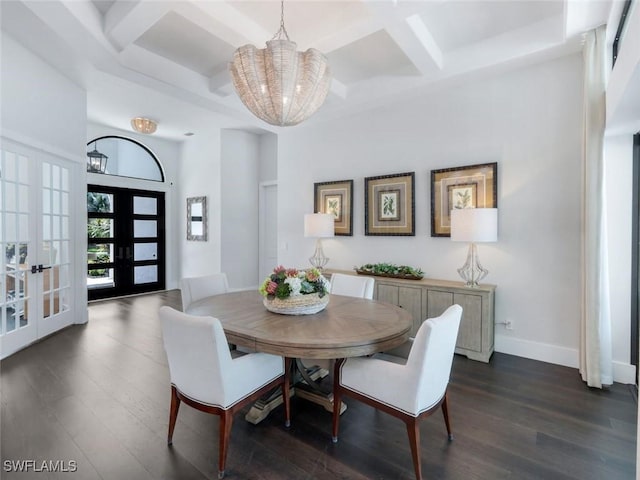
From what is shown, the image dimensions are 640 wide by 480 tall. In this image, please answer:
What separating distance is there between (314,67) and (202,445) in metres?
2.57

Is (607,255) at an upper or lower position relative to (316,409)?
upper

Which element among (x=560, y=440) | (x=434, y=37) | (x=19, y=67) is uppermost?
(x=434, y=37)

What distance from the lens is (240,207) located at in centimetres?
650

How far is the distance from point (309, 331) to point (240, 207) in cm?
504

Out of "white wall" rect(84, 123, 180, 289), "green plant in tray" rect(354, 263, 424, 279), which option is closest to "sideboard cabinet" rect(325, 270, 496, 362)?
"green plant in tray" rect(354, 263, 424, 279)

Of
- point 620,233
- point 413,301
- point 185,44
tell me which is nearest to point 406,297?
point 413,301

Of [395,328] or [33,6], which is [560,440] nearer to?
[395,328]

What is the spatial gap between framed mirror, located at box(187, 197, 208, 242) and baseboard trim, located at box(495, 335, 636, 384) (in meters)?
5.50

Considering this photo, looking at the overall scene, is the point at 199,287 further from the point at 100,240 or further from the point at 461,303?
the point at 100,240

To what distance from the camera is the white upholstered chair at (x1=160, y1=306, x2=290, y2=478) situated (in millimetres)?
1623

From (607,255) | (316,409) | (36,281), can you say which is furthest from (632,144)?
(36,281)

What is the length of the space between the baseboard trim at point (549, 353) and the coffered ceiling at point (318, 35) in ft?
9.15

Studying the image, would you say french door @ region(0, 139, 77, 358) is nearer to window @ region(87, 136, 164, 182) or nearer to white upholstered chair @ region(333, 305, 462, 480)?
window @ region(87, 136, 164, 182)

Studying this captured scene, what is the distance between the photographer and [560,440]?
196cm
